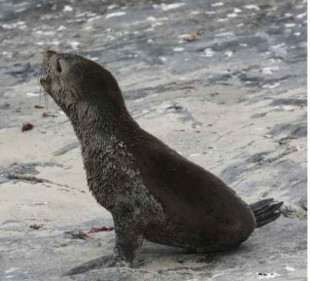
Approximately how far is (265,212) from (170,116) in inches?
136

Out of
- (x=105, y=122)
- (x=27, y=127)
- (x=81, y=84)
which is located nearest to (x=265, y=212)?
(x=105, y=122)

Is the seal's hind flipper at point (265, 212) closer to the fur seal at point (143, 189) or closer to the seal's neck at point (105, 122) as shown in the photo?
the fur seal at point (143, 189)

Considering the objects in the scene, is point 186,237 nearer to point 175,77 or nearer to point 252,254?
point 252,254

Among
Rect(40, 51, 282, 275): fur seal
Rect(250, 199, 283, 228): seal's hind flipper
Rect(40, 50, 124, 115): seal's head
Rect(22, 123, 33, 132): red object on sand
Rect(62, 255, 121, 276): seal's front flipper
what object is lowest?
Rect(22, 123, 33, 132): red object on sand

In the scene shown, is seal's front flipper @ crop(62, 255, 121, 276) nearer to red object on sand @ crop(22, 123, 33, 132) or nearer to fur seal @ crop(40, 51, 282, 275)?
fur seal @ crop(40, 51, 282, 275)

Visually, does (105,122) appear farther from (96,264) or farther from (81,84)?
(96,264)

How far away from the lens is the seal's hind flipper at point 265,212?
19.6ft

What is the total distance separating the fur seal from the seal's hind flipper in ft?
0.87

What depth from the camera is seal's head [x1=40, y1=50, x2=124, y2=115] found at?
570 cm

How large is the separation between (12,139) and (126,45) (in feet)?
9.53

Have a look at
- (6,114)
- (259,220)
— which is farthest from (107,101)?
(6,114)

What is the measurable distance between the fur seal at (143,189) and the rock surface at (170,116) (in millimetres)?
139

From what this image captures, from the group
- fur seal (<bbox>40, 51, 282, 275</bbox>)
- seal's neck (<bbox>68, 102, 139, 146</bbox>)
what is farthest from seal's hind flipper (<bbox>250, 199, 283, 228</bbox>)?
seal's neck (<bbox>68, 102, 139, 146</bbox>)

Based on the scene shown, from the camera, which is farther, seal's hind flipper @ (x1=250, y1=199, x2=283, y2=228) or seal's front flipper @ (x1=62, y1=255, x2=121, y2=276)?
seal's hind flipper @ (x1=250, y1=199, x2=283, y2=228)
